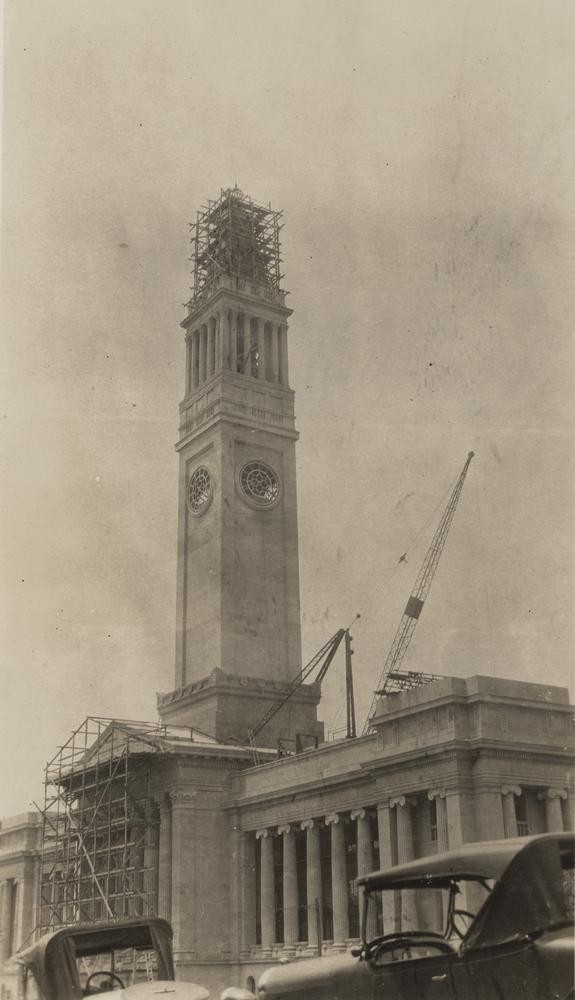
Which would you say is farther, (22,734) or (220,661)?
(220,661)

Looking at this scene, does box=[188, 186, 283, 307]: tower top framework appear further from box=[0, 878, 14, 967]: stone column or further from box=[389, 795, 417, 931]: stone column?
box=[0, 878, 14, 967]: stone column

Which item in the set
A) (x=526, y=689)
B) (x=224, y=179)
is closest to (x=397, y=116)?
(x=224, y=179)

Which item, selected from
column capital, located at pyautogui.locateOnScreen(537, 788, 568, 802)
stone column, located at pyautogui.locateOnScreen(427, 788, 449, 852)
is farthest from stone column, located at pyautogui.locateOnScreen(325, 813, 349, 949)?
→ column capital, located at pyautogui.locateOnScreen(537, 788, 568, 802)

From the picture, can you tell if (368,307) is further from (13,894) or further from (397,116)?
(13,894)

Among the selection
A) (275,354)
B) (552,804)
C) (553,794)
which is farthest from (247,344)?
(552,804)

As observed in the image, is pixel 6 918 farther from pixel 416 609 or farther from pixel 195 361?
pixel 195 361

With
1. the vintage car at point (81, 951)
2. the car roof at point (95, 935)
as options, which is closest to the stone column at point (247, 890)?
the vintage car at point (81, 951)
